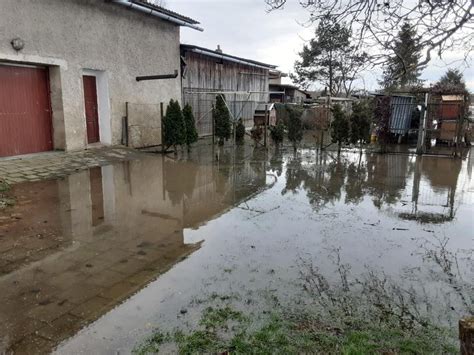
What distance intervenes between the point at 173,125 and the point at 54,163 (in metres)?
4.05

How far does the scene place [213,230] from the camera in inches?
219

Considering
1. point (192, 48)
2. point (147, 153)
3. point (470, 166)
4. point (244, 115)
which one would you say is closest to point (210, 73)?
point (192, 48)

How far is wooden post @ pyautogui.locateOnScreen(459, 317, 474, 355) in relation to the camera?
1962mm

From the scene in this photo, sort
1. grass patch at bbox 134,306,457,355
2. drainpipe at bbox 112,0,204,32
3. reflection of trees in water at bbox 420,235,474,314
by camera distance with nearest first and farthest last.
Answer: grass patch at bbox 134,306,457,355, reflection of trees in water at bbox 420,235,474,314, drainpipe at bbox 112,0,204,32

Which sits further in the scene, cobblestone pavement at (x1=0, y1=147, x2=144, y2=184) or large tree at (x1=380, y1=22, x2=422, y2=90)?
cobblestone pavement at (x1=0, y1=147, x2=144, y2=184)

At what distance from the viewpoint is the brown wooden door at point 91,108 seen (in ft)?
38.0

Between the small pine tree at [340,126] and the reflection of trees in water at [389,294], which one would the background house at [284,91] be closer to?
the small pine tree at [340,126]

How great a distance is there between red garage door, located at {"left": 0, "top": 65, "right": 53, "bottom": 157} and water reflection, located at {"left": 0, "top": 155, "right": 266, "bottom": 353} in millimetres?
2012

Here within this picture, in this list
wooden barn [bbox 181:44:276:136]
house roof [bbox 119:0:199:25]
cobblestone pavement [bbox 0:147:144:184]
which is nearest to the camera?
cobblestone pavement [bbox 0:147:144:184]

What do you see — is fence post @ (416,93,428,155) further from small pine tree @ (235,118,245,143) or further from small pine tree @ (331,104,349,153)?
small pine tree @ (235,118,245,143)

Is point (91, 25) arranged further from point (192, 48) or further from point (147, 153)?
point (192, 48)

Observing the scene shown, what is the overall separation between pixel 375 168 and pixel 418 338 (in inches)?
333

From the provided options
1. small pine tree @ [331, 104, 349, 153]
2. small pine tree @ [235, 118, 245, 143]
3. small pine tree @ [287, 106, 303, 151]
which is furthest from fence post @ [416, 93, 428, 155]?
small pine tree @ [235, 118, 245, 143]

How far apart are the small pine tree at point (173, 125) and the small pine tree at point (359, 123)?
5.75 meters
